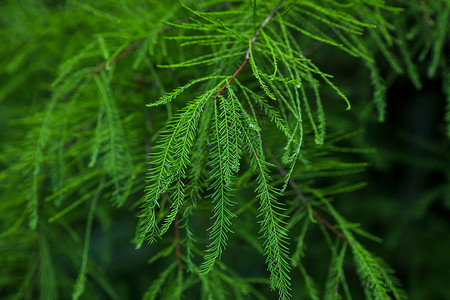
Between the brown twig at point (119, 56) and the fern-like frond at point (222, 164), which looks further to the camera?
the brown twig at point (119, 56)

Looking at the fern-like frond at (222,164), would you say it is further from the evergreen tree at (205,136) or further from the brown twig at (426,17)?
the brown twig at (426,17)

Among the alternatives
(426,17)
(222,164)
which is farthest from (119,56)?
(426,17)

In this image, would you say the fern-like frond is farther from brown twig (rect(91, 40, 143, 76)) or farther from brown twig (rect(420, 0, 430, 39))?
brown twig (rect(420, 0, 430, 39))

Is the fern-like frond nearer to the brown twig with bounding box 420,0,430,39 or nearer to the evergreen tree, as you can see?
the evergreen tree

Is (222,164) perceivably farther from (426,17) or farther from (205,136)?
(426,17)

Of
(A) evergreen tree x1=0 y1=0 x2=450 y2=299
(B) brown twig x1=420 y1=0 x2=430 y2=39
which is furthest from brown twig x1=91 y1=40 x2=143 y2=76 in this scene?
(B) brown twig x1=420 y1=0 x2=430 y2=39

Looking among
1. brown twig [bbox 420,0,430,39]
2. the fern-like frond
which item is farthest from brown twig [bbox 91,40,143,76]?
brown twig [bbox 420,0,430,39]

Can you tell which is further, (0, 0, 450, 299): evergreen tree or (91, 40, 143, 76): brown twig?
(91, 40, 143, 76): brown twig

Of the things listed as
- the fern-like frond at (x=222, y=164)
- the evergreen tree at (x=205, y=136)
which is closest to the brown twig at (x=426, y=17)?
the evergreen tree at (x=205, y=136)

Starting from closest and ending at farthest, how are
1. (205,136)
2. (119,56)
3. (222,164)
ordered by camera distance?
(222,164) → (205,136) → (119,56)
